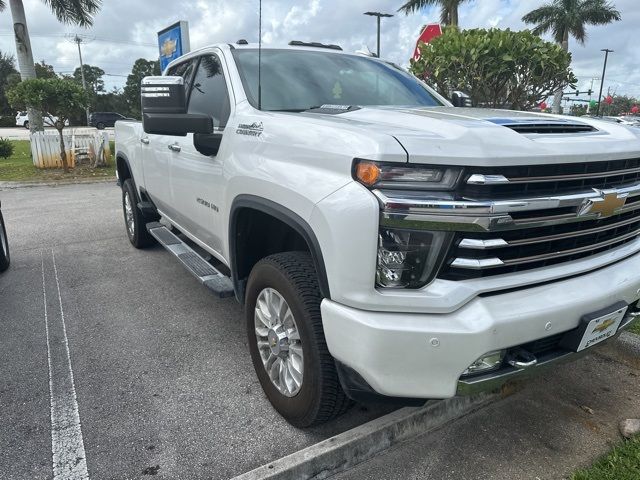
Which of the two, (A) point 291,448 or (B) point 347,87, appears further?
(B) point 347,87

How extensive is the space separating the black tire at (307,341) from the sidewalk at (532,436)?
0.32 meters

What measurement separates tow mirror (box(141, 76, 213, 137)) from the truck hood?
0.79m

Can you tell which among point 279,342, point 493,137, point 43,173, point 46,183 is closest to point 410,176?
point 493,137

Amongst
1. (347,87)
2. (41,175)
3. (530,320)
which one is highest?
(347,87)

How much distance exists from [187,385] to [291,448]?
884mm

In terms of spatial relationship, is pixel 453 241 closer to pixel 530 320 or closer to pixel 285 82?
pixel 530 320

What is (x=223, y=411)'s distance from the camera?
2844 mm

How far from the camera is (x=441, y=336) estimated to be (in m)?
1.90

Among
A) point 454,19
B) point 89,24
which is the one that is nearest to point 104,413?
point 89,24

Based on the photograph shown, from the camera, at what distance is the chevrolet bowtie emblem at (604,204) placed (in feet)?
7.10

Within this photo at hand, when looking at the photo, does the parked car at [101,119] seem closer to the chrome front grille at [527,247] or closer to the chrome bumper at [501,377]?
the chrome front grille at [527,247]

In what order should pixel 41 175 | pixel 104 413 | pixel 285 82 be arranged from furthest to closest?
1. pixel 41 175
2. pixel 285 82
3. pixel 104 413

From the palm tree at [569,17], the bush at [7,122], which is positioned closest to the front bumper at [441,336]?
the palm tree at [569,17]

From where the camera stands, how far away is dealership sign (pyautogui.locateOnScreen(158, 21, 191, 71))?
443 inches
